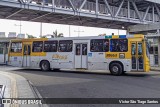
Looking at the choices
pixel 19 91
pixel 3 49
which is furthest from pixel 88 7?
pixel 19 91

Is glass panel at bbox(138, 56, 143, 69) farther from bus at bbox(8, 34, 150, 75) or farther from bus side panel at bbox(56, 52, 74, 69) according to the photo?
bus side panel at bbox(56, 52, 74, 69)

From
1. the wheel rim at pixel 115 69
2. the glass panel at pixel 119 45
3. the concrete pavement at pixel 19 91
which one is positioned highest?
the glass panel at pixel 119 45

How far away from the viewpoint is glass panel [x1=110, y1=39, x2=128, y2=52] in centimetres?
1752

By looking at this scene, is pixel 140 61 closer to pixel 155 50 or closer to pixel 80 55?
pixel 80 55

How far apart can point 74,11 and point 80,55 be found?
8151mm

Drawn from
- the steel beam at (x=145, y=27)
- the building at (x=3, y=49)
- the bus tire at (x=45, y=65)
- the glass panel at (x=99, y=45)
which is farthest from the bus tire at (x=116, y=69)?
the building at (x=3, y=49)

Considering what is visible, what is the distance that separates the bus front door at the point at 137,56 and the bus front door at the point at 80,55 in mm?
3878

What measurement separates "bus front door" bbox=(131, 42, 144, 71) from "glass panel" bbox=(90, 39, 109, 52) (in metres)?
2.07

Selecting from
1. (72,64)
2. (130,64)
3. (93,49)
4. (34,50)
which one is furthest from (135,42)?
(34,50)

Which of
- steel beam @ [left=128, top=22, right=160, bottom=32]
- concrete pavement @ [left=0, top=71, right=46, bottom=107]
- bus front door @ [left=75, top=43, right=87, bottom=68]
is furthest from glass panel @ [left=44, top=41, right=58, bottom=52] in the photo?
steel beam @ [left=128, top=22, right=160, bottom=32]

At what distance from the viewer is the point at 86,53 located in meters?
19.0

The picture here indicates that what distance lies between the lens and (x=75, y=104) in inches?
297

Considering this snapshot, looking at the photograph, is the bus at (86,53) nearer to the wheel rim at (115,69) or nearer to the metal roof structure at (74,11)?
the wheel rim at (115,69)

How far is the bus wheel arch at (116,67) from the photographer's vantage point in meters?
17.4
